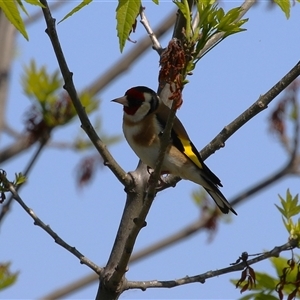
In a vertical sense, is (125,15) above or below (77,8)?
below

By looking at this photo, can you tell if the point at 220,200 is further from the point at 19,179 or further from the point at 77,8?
the point at 77,8

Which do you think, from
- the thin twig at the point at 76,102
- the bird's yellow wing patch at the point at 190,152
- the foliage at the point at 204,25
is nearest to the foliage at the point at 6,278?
the thin twig at the point at 76,102

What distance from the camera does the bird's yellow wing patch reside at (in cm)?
375

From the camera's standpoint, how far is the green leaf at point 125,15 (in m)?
1.96

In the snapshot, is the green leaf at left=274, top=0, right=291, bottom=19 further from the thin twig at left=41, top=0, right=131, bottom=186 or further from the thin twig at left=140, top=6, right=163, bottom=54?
the thin twig at left=140, top=6, right=163, bottom=54

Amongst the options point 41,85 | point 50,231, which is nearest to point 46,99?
point 41,85

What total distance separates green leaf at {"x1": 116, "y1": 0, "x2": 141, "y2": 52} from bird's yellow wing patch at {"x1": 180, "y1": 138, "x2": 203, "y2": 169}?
1.75 m

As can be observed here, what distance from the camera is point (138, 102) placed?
4184 mm

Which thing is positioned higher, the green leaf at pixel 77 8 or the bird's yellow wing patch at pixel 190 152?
the bird's yellow wing patch at pixel 190 152

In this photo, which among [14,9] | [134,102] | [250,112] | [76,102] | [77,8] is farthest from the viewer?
[134,102]

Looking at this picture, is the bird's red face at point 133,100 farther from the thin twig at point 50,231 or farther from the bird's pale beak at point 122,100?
the thin twig at point 50,231

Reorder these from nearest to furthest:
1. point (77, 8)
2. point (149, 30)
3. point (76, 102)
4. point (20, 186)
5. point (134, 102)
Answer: point (77, 8) < point (76, 102) < point (20, 186) < point (149, 30) < point (134, 102)

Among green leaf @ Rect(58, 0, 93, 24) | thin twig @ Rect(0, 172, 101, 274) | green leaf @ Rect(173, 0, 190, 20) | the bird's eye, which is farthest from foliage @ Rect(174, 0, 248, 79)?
the bird's eye

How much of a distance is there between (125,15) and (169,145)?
1747 mm
